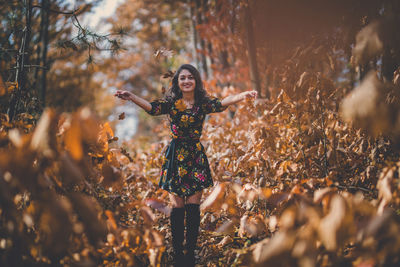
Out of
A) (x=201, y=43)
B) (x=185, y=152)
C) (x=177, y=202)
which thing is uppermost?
(x=201, y=43)

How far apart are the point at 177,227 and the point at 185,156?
516 mm

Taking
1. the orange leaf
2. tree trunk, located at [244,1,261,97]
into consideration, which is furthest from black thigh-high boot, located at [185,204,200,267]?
tree trunk, located at [244,1,261,97]

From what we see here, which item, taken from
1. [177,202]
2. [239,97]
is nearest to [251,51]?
[239,97]

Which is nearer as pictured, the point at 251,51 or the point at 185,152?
the point at 185,152

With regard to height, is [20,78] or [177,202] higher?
[20,78]

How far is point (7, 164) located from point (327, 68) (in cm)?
271

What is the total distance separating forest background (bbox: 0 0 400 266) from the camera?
0.93 m

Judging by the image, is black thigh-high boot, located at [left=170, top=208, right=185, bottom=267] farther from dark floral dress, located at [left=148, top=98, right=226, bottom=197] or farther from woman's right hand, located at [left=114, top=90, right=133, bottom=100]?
woman's right hand, located at [left=114, top=90, right=133, bottom=100]

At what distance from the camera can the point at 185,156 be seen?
1.99 meters

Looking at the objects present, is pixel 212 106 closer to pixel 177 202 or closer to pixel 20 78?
pixel 177 202

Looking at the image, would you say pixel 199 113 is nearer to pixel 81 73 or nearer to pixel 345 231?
pixel 345 231

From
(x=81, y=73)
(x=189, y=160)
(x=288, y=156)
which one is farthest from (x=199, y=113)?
(x=81, y=73)

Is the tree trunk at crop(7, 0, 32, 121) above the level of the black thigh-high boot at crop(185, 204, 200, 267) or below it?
above

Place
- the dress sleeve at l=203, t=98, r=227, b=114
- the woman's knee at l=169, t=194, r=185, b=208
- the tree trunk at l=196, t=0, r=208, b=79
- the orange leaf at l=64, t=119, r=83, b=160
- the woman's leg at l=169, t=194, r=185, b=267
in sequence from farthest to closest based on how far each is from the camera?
the tree trunk at l=196, t=0, r=208, b=79 → the dress sleeve at l=203, t=98, r=227, b=114 → the woman's knee at l=169, t=194, r=185, b=208 → the woman's leg at l=169, t=194, r=185, b=267 → the orange leaf at l=64, t=119, r=83, b=160
